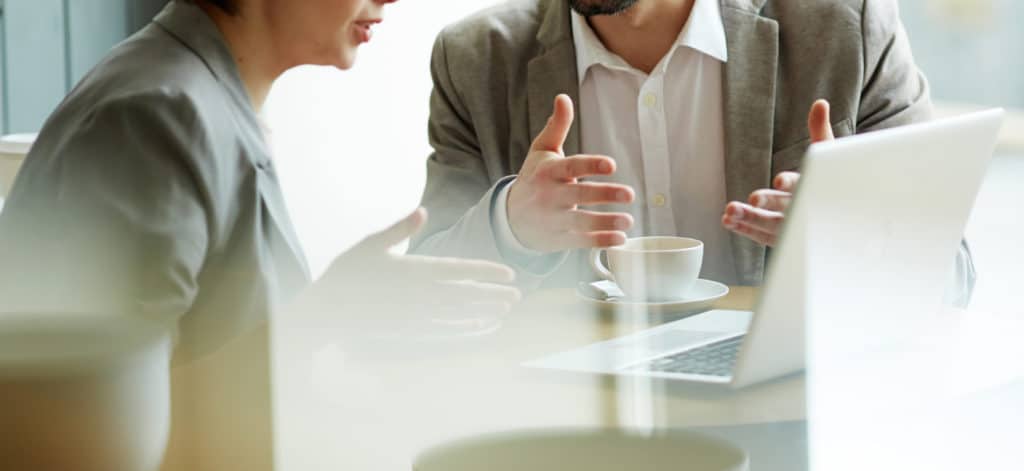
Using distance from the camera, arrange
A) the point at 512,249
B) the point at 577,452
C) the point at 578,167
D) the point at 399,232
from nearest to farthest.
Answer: the point at 577,452 < the point at 399,232 < the point at 578,167 < the point at 512,249

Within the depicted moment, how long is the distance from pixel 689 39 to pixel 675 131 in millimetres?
95

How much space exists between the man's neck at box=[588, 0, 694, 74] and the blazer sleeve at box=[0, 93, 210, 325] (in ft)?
2.12

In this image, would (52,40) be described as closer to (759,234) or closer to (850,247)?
(759,234)

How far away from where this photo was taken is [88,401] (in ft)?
1.38

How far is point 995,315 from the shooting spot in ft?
2.63

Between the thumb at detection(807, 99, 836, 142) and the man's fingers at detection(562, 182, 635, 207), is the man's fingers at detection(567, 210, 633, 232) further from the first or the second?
the thumb at detection(807, 99, 836, 142)

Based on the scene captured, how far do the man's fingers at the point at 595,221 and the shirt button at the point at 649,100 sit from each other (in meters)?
0.32

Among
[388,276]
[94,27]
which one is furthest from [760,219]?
[94,27]

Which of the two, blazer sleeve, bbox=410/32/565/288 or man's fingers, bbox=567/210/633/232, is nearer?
man's fingers, bbox=567/210/633/232

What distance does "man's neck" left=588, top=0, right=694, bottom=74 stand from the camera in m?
1.21

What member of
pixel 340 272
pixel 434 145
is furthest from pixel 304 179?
pixel 340 272

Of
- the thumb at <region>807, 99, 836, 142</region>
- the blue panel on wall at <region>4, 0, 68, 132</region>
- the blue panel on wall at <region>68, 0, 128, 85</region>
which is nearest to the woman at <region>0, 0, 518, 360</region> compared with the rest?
the thumb at <region>807, 99, 836, 142</region>

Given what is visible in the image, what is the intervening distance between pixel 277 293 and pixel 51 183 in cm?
14

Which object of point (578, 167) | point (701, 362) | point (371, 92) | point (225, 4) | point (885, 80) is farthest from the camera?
point (371, 92)
